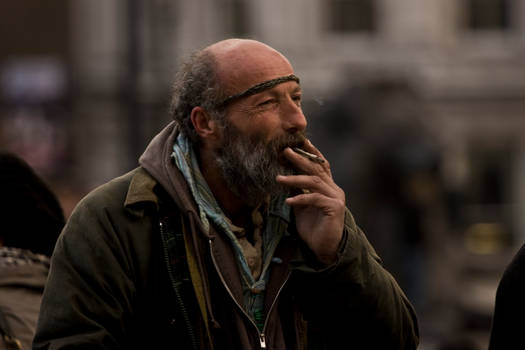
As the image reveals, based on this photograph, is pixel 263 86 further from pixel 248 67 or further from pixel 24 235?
pixel 24 235

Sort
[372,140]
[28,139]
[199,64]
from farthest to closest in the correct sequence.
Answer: [28,139]
[372,140]
[199,64]

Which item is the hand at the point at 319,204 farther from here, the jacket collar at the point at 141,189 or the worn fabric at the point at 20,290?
the worn fabric at the point at 20,290

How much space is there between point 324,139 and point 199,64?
12646 millimetres

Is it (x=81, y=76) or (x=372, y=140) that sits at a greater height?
(x=372, y=140)

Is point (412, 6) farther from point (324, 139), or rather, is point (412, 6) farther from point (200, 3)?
point (324, 139)

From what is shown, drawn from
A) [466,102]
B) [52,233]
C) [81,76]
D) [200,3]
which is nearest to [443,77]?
[466,102]

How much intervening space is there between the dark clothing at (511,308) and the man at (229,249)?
0.28 metres

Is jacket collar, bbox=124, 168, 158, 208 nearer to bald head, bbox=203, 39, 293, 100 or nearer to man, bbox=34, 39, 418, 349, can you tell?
man, bbox=34, 39, 418, 349

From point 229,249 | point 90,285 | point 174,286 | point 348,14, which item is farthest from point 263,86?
point 348,14

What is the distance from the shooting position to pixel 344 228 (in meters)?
3.44

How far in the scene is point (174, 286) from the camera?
3324 millimetres

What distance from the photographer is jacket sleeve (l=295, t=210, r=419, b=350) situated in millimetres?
3361

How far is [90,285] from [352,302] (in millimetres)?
685

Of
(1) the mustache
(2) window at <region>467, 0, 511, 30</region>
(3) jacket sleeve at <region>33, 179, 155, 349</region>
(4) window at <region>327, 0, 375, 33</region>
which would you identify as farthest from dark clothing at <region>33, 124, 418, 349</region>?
(2) window at <region>467, 0, 511, 30</region>
